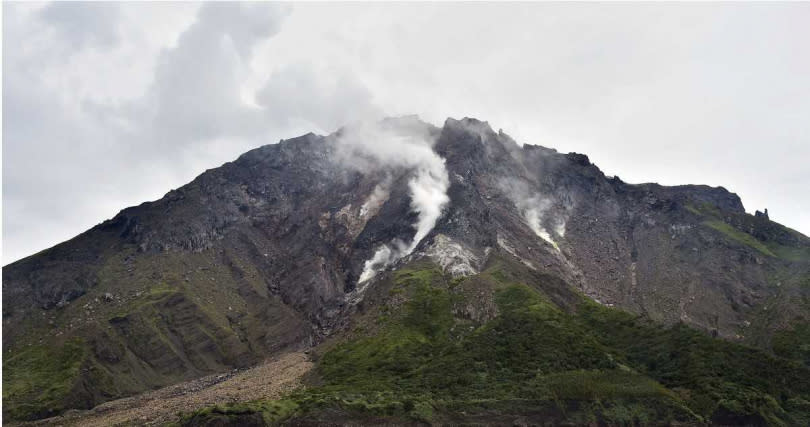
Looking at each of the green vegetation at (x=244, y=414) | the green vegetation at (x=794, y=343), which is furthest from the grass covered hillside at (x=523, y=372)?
the green vegetation at (x=794, y=343)

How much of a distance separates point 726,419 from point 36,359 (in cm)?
18678

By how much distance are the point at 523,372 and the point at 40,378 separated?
440 ft

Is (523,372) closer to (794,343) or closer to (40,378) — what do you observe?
(794,343)

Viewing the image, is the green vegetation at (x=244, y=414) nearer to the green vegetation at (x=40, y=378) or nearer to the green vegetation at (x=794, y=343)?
the green vegetation at (x=40, y=378)

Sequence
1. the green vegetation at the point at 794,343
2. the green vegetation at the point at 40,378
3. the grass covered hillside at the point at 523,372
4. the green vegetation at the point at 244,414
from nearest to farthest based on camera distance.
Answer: the green vegetation at the point at 244,414, the grass covered hillside at the point at 523,372, the green vegetation at the point at 40,378, the green vegetation at the point at 794,343

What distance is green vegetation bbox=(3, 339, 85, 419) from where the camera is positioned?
522ft

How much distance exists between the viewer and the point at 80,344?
614 feet

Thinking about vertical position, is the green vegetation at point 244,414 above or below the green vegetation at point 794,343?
above

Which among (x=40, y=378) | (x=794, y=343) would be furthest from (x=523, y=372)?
(x=40, y=378)

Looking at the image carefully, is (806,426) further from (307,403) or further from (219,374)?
(219,374)

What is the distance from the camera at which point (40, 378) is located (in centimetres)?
17275

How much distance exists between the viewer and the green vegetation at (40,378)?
6260 inches

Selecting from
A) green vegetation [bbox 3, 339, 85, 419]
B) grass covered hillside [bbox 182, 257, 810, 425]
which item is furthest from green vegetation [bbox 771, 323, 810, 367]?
green vegetation [bbox 3, 339, 85, 419]

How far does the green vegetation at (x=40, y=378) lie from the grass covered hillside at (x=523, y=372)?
6154cm
